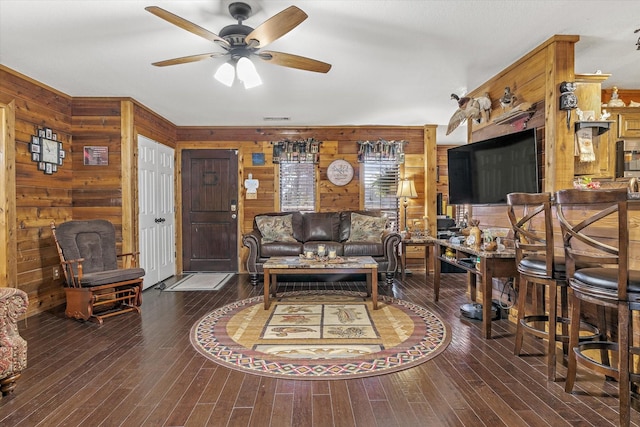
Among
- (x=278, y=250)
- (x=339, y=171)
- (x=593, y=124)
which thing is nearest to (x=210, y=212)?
(x=278, y=250)

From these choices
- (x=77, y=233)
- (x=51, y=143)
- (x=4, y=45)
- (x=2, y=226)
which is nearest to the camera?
(x=4, y=45)

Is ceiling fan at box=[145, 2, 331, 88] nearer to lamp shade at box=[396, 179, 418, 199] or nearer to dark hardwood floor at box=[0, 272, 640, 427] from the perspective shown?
dark hardwood floor at box=[0, 272, 640, 427]

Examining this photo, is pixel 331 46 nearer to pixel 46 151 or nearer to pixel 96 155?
pixel 96 155

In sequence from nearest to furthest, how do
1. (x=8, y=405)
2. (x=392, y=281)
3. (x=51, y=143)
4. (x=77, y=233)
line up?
(x=8, y=405), (x=77, y=233), (x=51, y=143), (x=392, y=281)

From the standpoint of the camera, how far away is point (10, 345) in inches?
79.6

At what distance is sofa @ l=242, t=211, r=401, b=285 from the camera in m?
4.86

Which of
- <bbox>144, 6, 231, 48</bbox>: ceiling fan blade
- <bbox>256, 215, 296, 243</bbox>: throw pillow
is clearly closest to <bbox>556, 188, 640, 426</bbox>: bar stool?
<bbox>144, 6, 231, 48</bbox>: ceiling fan blade

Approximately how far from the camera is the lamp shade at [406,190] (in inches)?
218

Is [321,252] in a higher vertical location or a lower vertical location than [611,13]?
lower

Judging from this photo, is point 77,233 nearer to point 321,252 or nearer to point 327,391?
point 321,252

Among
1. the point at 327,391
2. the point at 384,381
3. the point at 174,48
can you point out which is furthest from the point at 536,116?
the point at 174,48

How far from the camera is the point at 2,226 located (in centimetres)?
338

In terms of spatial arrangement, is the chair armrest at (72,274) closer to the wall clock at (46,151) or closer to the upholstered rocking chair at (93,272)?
the upholstered rocking chair at (93,272)

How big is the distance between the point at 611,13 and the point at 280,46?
95.0 inches
